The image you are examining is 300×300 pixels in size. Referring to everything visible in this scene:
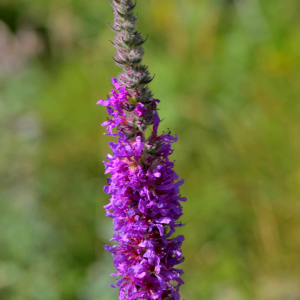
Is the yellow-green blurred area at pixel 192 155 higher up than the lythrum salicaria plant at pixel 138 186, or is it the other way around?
the yellow-green blurred area at pixel 192 155

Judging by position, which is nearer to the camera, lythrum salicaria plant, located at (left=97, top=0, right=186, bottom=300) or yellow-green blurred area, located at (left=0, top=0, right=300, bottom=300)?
lythrum salicaria plant, located at (left=97, top=0, right=186, bottom=300)

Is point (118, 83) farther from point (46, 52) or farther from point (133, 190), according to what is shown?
point (46, 52)

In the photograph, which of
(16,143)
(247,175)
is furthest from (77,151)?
(247,175)

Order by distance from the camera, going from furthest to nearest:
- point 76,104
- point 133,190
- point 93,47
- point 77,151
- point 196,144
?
point 93,47 → point 76,104 → point 77,151 → point 196,144 → point 133,190

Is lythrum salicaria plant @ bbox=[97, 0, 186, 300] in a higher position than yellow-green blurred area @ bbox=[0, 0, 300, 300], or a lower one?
lower

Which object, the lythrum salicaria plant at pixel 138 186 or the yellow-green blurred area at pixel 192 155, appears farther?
the yellow-green blurred area at pixel 192 155
